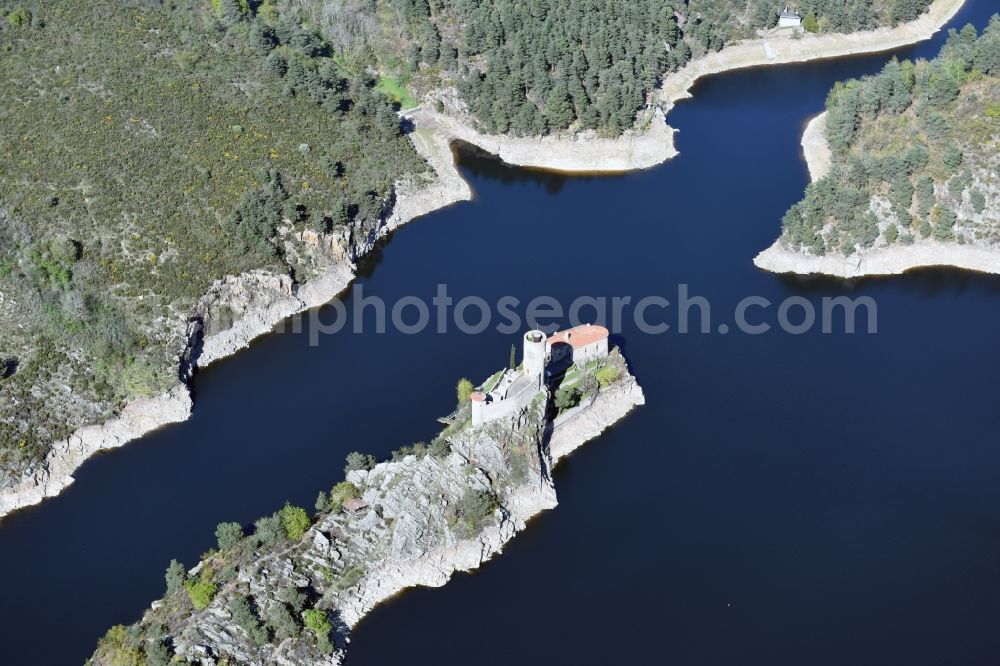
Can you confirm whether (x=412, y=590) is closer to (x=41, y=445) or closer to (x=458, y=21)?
(x=41, y=445)

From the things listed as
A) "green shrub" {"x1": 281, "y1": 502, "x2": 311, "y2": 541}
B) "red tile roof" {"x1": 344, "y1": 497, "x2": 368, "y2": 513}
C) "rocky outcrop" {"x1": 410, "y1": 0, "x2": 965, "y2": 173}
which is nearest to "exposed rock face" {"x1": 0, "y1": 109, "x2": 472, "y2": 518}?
"rocky outcrop" {"x1": 410, "y1": 0, "x2": 965, "y2": 173}

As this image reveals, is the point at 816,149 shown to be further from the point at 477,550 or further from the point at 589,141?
the point at 477,550

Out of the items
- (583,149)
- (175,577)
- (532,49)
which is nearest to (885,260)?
(583,149)

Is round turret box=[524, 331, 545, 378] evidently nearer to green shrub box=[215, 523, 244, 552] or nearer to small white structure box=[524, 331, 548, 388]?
small white structure box=[524, 331, 548, 388]

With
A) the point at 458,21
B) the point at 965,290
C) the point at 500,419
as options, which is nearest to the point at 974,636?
the point at 500,419

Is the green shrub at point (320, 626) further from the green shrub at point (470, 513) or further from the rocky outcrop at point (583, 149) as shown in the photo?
the rocky outcrop at point (583, 149)

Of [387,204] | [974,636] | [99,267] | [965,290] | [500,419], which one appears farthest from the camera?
[387,204]
